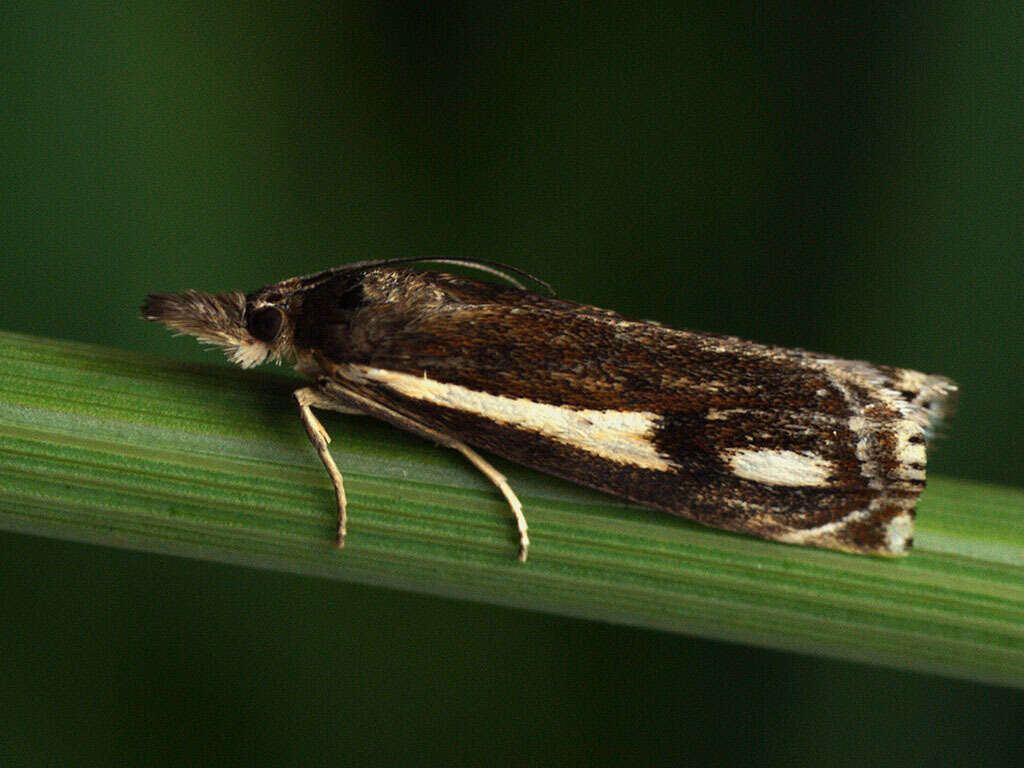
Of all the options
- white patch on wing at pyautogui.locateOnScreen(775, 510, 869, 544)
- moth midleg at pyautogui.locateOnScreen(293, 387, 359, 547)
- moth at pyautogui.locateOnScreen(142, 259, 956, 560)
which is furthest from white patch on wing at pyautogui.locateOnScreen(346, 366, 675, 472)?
white patch on wing at pyautogui.locateOnScreen(775, 510, 869, 544)

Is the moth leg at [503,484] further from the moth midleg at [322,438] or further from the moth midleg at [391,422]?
the moth midleg at [322,438]

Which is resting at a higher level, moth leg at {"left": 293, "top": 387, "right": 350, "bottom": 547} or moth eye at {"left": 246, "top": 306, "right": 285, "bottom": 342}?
moth eye at {"left": 246, "top": 306, "right": 285, "bottom": 342}

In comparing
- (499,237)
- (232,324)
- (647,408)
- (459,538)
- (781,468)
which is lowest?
(459,538)

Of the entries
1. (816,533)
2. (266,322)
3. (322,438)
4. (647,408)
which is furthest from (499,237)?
(816,533)

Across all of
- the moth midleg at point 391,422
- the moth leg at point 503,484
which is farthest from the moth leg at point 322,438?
the moth leg at point 503,484

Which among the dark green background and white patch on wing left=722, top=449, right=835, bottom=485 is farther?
the dark green background

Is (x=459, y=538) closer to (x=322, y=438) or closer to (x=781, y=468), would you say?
(x=322, y=438)

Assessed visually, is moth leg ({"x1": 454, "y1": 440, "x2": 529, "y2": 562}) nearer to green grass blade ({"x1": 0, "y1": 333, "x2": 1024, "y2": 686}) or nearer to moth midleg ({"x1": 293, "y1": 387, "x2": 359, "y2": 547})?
green grass blade ({"x1": 0, "y1": 333, "x2": 1024, "y2": 686})
